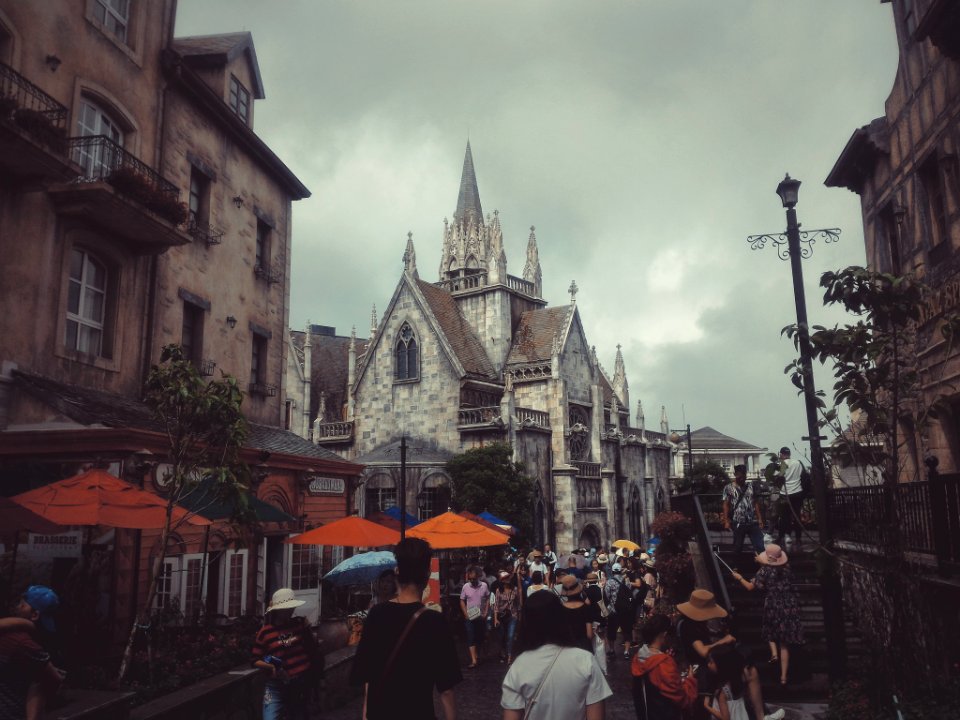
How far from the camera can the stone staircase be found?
10.4 meters

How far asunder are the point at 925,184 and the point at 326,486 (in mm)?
15337

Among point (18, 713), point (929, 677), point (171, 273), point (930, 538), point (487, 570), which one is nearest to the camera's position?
point (18, 713)

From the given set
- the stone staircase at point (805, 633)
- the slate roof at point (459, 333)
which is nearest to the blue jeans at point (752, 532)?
the stone staircase at point (805, 633)

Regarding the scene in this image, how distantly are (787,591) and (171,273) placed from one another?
1364 cm

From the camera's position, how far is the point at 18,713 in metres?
5.33

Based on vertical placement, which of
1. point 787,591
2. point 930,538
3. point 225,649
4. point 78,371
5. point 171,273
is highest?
point 171,273

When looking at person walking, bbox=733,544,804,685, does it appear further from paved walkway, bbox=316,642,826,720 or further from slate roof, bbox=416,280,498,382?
slate roof, bbox=416,280,498,382

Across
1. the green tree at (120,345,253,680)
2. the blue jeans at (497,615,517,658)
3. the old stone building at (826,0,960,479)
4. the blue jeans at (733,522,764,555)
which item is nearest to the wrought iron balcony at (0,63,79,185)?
the green tree at (120,345,253,680)

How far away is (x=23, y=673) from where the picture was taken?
210 inches

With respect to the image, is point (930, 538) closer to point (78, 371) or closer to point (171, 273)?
point (78, 371)

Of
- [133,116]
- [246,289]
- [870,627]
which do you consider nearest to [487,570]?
[246,289]

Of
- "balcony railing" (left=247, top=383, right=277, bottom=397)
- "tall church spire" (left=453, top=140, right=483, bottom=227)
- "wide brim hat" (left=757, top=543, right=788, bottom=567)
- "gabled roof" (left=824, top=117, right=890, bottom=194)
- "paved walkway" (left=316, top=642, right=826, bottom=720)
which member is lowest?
"paved walkway" (left=316, top=642, right=826, bottom=720)

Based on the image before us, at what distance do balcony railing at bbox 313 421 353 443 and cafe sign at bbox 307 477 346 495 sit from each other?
19.1 metres

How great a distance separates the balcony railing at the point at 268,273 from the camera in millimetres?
20470
